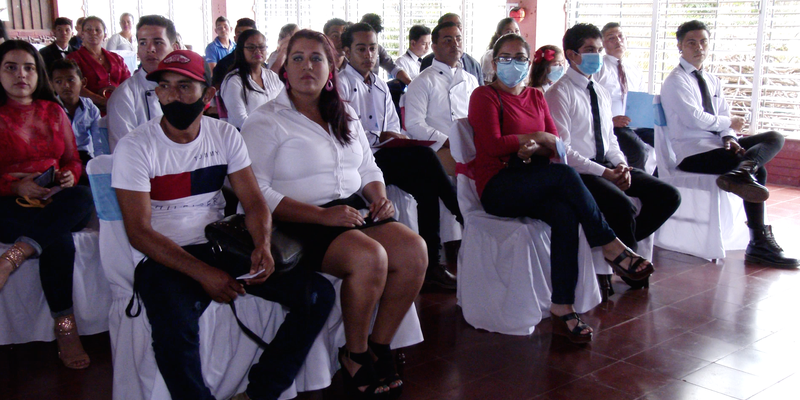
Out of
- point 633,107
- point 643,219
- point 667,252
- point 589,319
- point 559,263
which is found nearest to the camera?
point 559,263

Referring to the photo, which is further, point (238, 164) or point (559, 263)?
point (559, 263)

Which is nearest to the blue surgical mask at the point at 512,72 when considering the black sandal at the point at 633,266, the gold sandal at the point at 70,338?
the black sandal at the point at 633,266

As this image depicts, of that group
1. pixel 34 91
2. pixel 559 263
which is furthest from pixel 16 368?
pixel 559 263

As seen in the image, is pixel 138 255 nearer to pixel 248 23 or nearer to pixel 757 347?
pixel 757 347

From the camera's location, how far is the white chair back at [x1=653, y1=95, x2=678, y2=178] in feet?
15.4

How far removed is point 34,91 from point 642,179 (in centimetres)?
309

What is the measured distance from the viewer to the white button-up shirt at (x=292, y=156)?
2684mm

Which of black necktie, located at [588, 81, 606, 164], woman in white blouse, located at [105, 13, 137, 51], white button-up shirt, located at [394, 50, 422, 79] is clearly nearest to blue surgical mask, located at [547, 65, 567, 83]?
black necktie, located at [588, 81, 606, 164]

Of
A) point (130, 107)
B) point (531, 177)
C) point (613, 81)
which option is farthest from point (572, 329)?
point (613, 81)

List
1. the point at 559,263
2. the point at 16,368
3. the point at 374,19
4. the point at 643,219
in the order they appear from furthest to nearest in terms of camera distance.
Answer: the point at 374,19, the point at 643,219, the point at 559,263, the point at 16,368

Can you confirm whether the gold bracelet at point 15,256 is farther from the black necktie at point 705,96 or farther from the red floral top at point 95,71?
the black necktie at point 705,96

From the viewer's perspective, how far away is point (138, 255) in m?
2.45

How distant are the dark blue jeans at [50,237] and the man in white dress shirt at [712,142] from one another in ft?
11.8

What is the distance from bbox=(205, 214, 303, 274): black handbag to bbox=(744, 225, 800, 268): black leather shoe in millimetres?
3249
